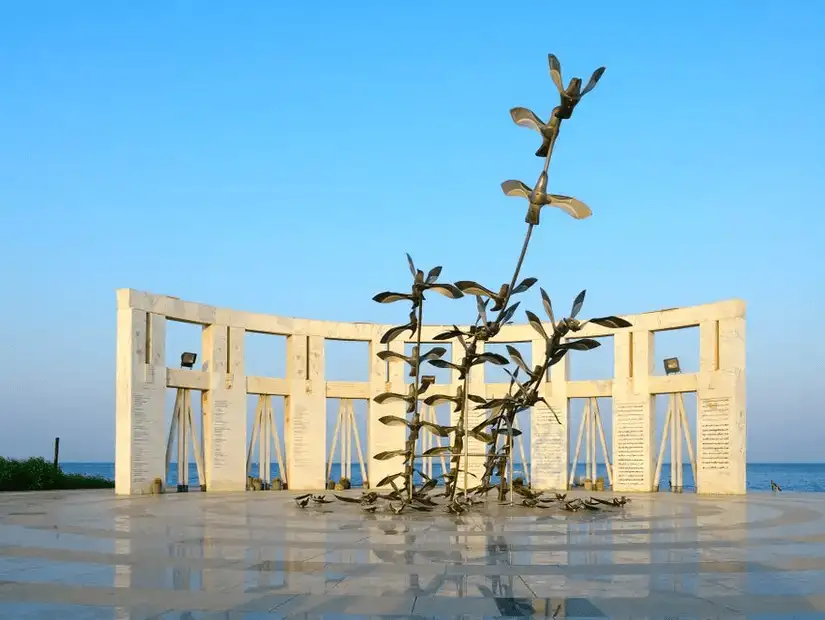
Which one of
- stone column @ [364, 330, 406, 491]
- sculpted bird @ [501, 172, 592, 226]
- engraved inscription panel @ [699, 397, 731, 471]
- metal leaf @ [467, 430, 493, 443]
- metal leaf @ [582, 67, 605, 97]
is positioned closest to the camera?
metal leaf @ [582, 67, 605, 97]

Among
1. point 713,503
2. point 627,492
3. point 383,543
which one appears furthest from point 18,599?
point 627,492

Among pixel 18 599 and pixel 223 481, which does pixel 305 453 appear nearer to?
→ pixel 223 481

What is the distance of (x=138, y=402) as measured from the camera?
86.4 ft

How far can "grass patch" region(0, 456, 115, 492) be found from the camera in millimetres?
29734

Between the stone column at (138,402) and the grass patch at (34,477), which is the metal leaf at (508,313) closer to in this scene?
the stone column at (138,402)

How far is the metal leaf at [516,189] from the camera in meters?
13.8

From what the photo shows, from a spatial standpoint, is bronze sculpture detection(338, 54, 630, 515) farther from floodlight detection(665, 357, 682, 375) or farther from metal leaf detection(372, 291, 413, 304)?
floodlight detection(665, 357, 682, 375)

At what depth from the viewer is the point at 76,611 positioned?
23.4 ft

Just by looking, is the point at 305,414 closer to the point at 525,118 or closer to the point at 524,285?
the point at 524,285

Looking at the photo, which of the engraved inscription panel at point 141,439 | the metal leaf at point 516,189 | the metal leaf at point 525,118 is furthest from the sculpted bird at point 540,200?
the engraved inscription panel at point 141,439

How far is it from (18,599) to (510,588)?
456 cm

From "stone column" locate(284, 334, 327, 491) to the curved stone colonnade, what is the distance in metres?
0.04

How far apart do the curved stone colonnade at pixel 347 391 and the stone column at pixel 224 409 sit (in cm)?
4

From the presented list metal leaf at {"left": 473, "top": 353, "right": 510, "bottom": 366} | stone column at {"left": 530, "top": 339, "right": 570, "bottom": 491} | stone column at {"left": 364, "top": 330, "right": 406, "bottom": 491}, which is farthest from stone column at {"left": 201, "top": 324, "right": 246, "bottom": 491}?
metal leaf at {"left": 473, "top": 353, "right": 510, "bottom": 366}
